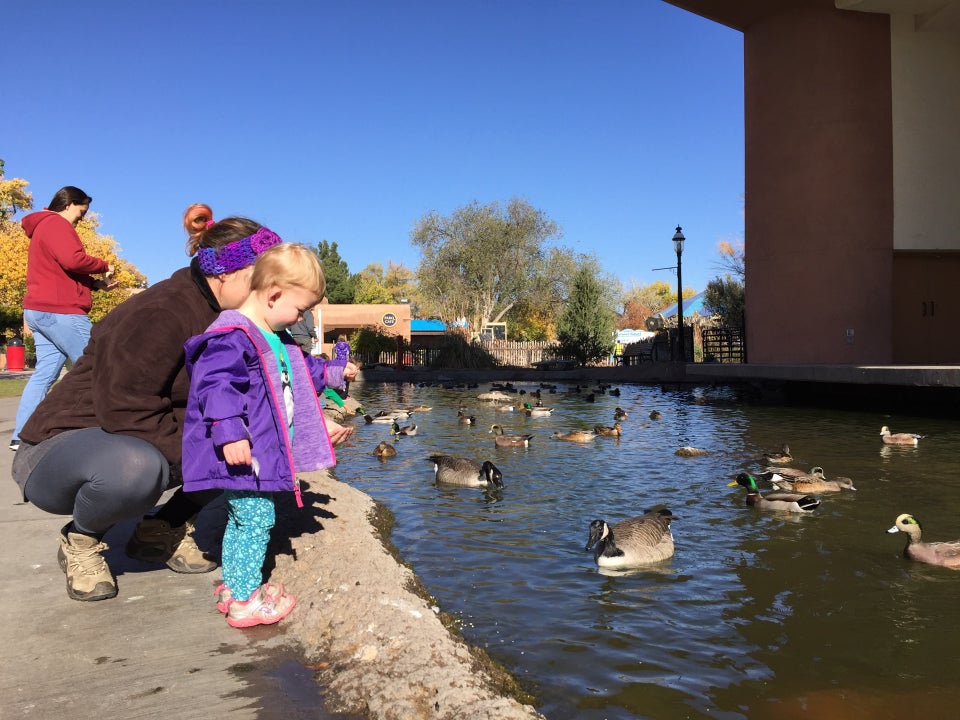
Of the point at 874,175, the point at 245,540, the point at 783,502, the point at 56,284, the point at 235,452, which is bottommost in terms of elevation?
the point at 783,502

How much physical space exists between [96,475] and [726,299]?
46.6 metres

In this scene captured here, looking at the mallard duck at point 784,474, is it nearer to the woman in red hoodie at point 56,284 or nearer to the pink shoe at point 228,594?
the pink shoe at point 228,594

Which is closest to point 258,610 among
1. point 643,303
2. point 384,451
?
point 384,451

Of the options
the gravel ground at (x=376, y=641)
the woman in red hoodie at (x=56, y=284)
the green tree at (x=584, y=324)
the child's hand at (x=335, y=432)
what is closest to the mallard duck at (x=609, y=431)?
the gravel ground at (x=376, y=641)

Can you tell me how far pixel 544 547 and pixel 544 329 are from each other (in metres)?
71.2

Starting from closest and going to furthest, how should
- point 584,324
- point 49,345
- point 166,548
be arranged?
point 166,548, point 49,345, point 584,324

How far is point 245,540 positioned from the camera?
10.7ft

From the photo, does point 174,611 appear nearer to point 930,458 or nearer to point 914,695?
point 914,695

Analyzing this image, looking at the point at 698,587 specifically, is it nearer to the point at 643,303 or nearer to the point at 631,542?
the point at 631,542

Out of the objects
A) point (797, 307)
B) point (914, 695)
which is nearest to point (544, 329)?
point (797, 307)

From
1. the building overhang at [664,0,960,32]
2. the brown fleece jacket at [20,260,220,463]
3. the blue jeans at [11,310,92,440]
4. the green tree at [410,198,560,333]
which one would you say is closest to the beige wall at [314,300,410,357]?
the green tree at [410,198,560,333]

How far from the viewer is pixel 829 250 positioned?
19156mm

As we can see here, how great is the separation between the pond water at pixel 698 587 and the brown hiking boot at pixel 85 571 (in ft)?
6.03

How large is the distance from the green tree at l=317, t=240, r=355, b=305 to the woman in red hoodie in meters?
75.5
